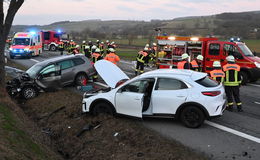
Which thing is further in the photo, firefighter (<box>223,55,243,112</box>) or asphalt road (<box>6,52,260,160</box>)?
firefighter (<box>223,55,243,112</box>)

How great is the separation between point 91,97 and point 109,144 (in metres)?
1.86

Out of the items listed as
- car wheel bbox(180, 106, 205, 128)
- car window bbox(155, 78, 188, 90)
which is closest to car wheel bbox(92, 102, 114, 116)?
car window bbox(155, 78, 188, 90)

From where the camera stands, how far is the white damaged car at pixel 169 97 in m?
7.07

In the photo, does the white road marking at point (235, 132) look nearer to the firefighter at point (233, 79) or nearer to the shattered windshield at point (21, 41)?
the firefighter at point (233, 79)

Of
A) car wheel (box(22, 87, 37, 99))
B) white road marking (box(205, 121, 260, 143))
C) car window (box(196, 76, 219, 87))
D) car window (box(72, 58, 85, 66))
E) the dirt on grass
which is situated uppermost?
car window (box(72, 58, 85, 66))

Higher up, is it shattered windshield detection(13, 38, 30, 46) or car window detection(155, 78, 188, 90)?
shattered windshield detection(13, 38, 30, 46)

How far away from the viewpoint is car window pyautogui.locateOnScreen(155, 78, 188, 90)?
7.29 m

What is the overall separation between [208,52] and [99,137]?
945cm

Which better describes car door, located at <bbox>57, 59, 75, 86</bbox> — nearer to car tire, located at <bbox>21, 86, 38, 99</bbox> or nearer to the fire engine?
car tire, located at <bbox>21, 86, 38, 99</bbox>

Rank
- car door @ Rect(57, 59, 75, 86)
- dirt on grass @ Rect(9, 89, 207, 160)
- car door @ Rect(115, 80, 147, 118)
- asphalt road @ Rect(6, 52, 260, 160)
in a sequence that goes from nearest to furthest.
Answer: asphalt road @ Rect(6, 52, 260, 160), dirt on grass @ Rect(9, 89, 207, 160), car door @ Rect(115, 80, 147, 118), car door @ Rect(57, 59, 75, 86)

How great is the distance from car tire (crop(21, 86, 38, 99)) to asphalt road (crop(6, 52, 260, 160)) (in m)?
6.08

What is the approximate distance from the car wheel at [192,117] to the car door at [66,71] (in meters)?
7.06

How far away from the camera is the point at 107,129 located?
7.54 metres

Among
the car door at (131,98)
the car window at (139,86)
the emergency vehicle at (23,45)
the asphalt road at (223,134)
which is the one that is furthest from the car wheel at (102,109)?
the emergency vehicle at (23,45)
